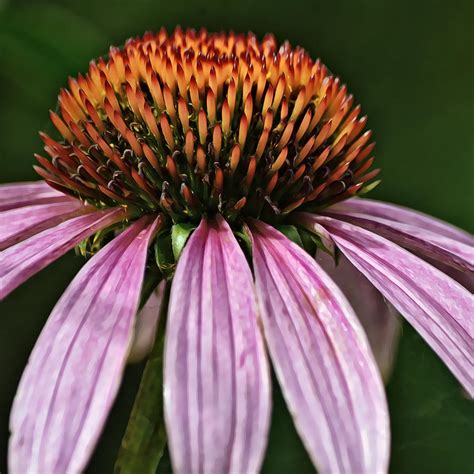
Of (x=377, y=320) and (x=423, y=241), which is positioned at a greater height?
(x=423, y=241)

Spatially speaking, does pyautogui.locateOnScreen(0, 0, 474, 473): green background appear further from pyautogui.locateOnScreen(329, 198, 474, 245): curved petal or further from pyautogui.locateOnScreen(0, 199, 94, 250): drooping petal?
pyautogui.locateOnScreen(0, 199, 94, 250): drooping petal

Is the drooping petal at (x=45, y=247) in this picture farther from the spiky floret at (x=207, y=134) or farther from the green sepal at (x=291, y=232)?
the green sepal at (x=291, y=232)

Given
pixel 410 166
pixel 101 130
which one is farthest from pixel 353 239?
pixel 410 166

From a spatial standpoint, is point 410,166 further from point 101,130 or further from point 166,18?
point 101,130

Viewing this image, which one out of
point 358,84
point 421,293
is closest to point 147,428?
point 421,293

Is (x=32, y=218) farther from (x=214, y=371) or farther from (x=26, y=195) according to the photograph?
(x=214, y=371)
